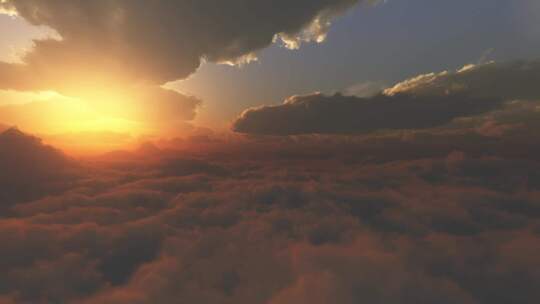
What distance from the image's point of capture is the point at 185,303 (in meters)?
161

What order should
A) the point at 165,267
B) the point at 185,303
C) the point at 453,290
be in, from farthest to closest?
1. the point at 165,267
2. the point at 453,290
3. the point at 185,303

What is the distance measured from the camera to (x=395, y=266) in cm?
19712

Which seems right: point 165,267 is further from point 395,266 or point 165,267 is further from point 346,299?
point 395,266

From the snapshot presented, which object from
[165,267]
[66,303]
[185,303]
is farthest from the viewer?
[165,267]

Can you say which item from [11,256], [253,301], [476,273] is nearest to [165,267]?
[253,301]

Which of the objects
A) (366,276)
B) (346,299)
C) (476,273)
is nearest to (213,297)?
(346,299)

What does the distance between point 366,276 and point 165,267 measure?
11149 centimetres

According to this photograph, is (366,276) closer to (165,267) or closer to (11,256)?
(165,267)

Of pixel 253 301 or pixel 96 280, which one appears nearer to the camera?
pixel 96 280

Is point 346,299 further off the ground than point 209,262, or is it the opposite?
point 209,262

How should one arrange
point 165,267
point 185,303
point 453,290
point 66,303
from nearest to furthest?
1. point 66,303
2. point 185,303
3. point 453,290
4. point 165,267

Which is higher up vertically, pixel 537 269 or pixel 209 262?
pixel 209 262

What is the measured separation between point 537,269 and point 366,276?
99.3 meters

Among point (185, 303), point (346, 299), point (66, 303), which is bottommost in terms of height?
point (346, 299)
